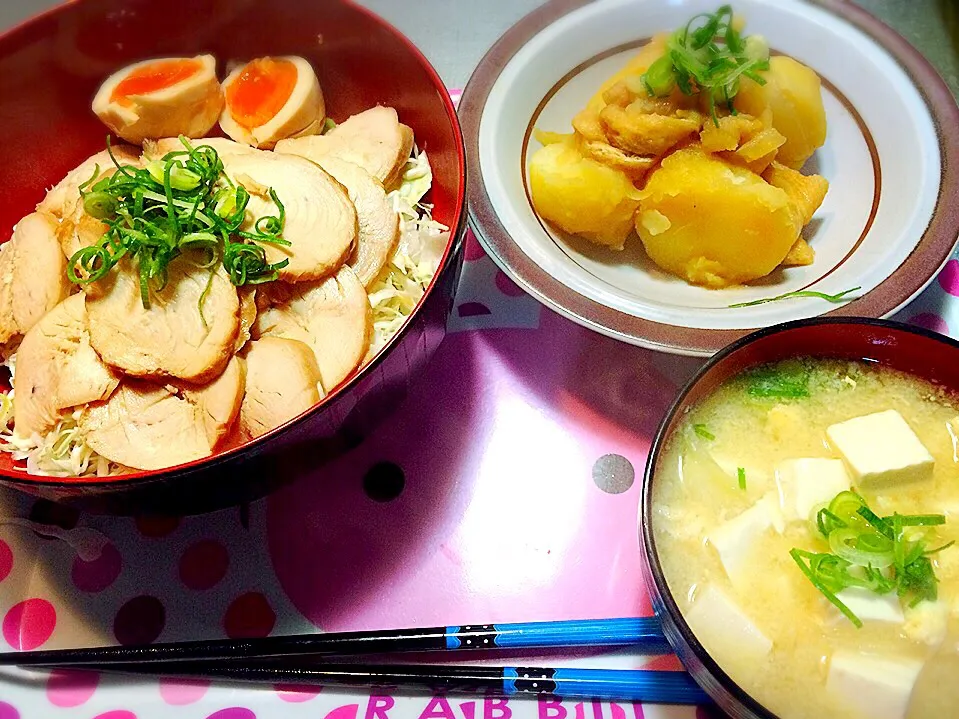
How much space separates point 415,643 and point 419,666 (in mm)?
36

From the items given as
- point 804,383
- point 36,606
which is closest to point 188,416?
point 36,606

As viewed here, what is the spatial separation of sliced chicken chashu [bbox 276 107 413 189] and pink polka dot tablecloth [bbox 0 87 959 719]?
0.37 metres

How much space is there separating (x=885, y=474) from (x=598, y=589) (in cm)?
46

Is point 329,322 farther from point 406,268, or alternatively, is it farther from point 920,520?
point 920,520

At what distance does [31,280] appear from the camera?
1354 millimetres

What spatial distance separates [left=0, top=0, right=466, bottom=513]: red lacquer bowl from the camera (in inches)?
50.1

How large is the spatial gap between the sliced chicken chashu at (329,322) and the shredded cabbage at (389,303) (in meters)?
0.05

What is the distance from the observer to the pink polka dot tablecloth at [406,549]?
1228 millimetres

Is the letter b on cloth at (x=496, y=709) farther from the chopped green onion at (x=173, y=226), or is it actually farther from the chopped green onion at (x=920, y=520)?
the chopped green onion at (x=173, y=226)

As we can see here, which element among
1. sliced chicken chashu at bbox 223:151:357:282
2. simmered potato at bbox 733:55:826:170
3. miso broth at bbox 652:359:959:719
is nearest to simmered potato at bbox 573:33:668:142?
simmered potato at bbox 733:55:826:170

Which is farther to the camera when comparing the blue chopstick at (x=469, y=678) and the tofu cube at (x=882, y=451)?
the blue chopstick at (x=469, y=678)

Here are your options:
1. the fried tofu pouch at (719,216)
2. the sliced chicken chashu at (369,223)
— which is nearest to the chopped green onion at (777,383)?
the fried tofu pouch at (719,216)

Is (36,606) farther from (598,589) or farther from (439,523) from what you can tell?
(598,589)

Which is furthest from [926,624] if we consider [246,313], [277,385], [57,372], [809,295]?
[57,372]
